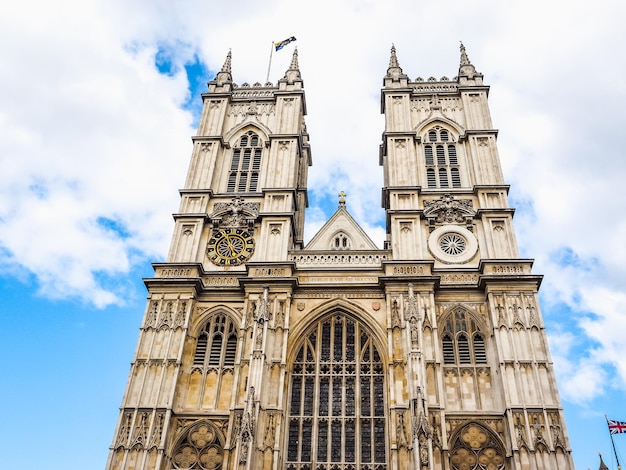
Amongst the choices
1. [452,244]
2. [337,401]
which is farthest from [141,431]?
[452,244]

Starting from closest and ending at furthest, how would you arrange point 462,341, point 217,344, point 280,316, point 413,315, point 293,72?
point 413,315 < point 462,341 < point 280,316 < point 217,344 < point 293,72

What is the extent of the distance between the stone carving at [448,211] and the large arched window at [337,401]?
6651 mm

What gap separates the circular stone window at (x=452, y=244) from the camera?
2662cm

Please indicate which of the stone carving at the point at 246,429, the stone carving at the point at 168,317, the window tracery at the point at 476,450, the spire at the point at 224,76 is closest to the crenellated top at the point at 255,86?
the spire at the point at 224,76

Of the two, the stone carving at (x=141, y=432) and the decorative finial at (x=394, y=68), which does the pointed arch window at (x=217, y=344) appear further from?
the decorative finial at (x=394, y=68)

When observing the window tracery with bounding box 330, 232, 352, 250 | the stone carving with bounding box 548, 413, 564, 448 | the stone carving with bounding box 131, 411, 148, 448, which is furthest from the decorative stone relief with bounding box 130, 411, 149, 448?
the stone carving with bounding box 548, 413, 564, 448

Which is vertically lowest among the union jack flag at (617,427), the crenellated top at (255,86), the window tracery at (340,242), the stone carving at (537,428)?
the stone carving at (537,428)

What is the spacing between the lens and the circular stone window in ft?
87.4

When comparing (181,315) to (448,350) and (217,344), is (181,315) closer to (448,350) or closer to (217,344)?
(217,344)

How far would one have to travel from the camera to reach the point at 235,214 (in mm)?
28688

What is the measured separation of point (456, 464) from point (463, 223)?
36.2 ft

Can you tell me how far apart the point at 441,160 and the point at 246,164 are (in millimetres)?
10126

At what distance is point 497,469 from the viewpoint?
21.1m

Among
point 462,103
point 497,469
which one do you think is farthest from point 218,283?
point 462,103
